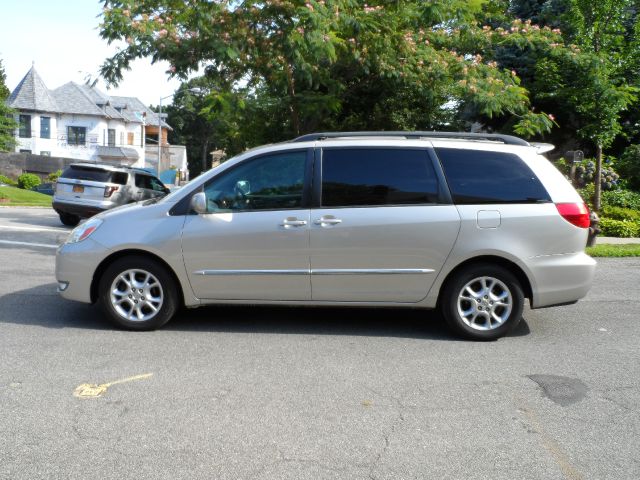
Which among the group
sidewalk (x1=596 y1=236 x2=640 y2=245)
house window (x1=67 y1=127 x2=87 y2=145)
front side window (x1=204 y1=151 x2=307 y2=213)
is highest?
house window (x1=67 y1=127 x2=87 y2=145)

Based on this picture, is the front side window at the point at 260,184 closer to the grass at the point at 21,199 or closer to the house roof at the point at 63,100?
the grass at the point at 21,199

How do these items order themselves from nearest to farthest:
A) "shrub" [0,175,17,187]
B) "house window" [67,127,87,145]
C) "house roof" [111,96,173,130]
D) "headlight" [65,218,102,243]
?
1. "headlight" [65,218,102,243]
2. "shrub" [0,175,17,187]
3. "house window" [67,127,87,145]
4. "house roof" [111,96,173,130]

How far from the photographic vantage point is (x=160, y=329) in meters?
6.32

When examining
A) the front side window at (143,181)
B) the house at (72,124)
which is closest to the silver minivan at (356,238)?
the front side window at (143,181)

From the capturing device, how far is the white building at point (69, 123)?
60.0m

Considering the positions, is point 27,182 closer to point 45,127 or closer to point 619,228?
point 45,127

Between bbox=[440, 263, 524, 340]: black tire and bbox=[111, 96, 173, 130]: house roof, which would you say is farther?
bbox=[111, 96, 173, 130]: house roof

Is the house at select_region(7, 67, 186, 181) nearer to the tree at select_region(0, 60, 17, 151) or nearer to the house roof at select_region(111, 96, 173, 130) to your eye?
the house roof at select_region(111, 96, 173, 130)

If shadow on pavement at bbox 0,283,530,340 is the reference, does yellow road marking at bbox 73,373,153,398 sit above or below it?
A: below

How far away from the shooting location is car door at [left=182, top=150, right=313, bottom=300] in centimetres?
605

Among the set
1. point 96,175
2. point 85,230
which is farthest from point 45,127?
point 85,230

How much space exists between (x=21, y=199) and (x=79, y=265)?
78.2 ft

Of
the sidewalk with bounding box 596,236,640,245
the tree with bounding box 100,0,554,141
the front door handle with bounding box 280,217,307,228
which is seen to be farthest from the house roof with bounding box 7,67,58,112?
the front door handle with bounding box 280,217,307,228

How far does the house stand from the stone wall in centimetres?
1269
